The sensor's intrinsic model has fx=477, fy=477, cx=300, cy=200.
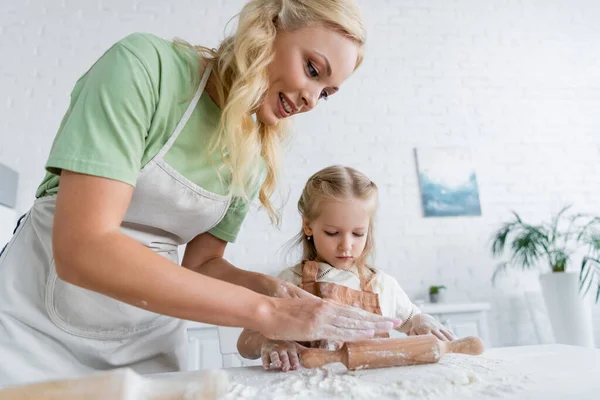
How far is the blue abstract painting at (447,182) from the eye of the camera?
2.95 m

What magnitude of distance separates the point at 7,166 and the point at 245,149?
202 centimetres

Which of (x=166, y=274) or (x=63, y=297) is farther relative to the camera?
(x=63, y=297)

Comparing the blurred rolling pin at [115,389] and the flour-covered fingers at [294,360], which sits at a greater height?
the blurred rolling pin at [115,389]

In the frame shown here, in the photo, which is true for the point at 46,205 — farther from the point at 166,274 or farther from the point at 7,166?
the point at 7,166

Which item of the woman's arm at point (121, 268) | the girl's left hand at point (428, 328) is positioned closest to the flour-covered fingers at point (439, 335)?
the girl's left hand at point (428, 328)

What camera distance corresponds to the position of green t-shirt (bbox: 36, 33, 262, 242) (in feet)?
2.16

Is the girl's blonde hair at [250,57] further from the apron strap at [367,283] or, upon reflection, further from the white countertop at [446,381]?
the apron strap at [367,283]

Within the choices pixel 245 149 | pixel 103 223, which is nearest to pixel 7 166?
pixel 245 149

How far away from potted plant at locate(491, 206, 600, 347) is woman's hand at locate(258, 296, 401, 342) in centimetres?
224

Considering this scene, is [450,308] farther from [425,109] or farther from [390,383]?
[390,383]

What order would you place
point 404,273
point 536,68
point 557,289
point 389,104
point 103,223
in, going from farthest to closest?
point 536,68, point 389,104, point 404,273, point 557,289, point 103,223

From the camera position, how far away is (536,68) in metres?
3.35

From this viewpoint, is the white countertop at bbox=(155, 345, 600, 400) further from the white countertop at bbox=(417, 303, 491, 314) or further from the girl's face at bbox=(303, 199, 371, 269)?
the white countertop at bbox=(417, 303, 491, 314)

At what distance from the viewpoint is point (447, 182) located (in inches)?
118
